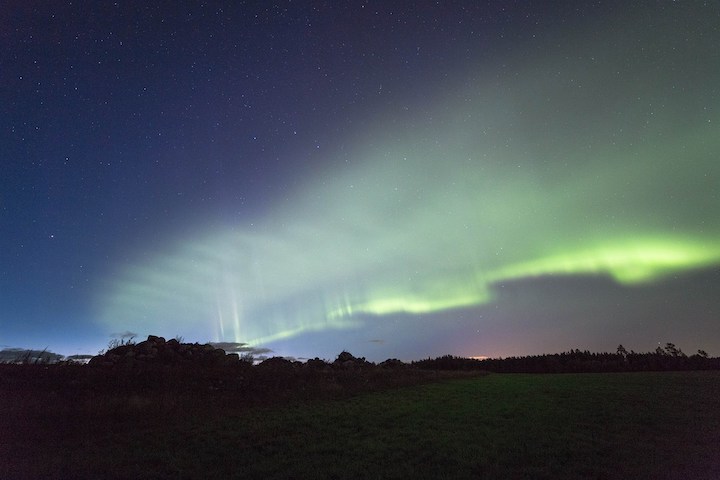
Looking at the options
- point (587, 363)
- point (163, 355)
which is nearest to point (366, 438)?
point (163, 355)

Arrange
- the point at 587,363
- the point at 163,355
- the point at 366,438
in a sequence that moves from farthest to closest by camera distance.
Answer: the point at 587,363 → the point at 163,355 → the point at 366,438

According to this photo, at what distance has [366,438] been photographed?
57.3 feet

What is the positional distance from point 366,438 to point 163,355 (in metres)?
28.9

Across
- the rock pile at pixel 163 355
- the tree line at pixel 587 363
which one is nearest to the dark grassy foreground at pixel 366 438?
the rock pile at pixel 163 355

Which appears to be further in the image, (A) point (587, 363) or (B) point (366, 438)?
(A) point (587, 363)

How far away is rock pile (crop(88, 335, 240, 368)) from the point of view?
3431 cm

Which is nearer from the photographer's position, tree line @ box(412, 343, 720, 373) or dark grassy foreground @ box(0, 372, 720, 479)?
dark grassy foreground @ box(0, 372, 720, 479)

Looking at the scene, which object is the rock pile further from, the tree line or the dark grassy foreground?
the tree line

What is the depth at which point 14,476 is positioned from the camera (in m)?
12.8

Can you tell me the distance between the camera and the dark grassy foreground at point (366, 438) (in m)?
13.0

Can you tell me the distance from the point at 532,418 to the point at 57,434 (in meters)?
22.9

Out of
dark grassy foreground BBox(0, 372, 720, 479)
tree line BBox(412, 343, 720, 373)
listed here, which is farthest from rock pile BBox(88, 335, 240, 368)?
tree line BBox(412, 343, 720, 373)

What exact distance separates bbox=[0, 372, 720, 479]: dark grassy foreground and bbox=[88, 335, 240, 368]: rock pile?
10.7m

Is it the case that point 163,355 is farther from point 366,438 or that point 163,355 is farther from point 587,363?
point 587,363
